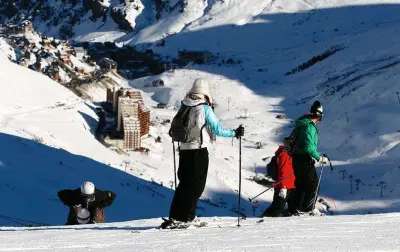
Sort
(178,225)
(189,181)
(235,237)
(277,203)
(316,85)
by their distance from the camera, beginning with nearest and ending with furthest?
1. (235,237)
2. (189,181)
3. (178,225)
4. (277,203)
5. (316,85)

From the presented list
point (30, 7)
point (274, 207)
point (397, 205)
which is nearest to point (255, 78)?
point (397, 205)

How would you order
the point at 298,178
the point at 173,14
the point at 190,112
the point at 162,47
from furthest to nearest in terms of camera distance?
the point at 173,14 < the point at 162,47 < the point at 298,178 < the point at 190,112

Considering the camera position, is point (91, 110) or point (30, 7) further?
point (30, 7)

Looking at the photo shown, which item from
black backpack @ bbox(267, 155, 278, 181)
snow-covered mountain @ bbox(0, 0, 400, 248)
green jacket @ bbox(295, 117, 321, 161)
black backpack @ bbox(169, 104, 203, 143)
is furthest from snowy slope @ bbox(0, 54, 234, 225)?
black backpack @ bbox(169, 104, 203, 143)

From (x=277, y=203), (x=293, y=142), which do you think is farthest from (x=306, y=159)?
(x=277, y=203)

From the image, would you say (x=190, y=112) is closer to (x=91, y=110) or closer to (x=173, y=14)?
(x=91, y=110)

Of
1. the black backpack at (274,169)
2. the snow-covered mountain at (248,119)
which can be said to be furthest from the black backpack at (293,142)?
the snow-covered mountain at (248,119)

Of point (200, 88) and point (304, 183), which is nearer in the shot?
point (200, 88)

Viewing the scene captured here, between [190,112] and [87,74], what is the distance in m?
58.3

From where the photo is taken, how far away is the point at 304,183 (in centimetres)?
857

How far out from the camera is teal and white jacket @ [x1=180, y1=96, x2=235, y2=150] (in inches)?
263

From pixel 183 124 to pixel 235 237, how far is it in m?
1.31

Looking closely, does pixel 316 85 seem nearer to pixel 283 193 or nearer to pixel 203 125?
pixel 283 193

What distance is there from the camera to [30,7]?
151875 millimetres
